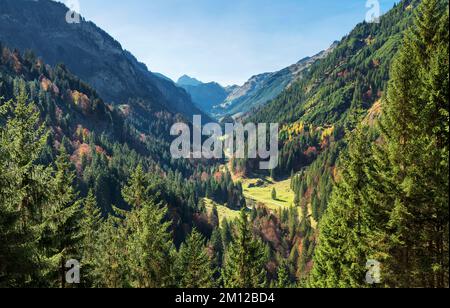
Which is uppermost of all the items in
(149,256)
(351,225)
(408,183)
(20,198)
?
(408,183)

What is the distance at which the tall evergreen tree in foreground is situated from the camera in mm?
20312

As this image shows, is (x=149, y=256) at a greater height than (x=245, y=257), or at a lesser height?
greater

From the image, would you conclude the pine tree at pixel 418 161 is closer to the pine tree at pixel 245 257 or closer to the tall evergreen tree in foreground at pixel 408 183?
the tall evergreen tree in foreground at pixel 408 183

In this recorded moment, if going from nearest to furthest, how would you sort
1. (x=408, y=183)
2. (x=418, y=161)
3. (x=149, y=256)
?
(x=408, y=183) < (x=418, y=161) < (x=149, y=256)

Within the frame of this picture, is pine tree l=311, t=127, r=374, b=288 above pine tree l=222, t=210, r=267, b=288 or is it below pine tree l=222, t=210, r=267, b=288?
above

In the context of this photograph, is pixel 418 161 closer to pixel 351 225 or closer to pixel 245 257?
→ pixel 351 225

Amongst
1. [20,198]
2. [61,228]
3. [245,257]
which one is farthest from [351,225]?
[20,198]

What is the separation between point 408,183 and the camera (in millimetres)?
20203

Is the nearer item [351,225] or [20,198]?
[20,198]

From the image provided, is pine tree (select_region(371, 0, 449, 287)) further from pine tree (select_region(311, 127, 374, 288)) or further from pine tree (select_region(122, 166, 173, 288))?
pine tree (select_region(122, 166, 173, 288))

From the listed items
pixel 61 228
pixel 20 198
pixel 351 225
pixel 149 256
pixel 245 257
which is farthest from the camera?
pixel 245 257

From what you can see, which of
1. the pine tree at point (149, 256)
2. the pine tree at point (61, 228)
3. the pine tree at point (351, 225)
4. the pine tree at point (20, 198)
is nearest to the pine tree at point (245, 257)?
the pine tree at point (149, 256)

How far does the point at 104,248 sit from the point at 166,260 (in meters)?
7.53

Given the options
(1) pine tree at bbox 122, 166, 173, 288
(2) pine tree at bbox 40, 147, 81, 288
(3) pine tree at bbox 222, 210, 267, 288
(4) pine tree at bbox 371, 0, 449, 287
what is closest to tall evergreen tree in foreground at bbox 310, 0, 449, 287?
(4) pine tree at bbox 371, 0, 449, 287
